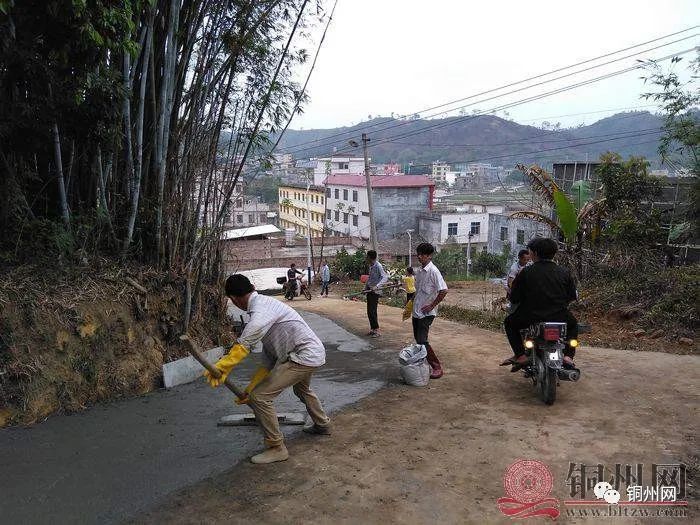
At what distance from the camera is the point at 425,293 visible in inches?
220

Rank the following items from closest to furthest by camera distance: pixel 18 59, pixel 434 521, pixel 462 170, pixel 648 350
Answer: pixel 434 521 → pixel 18 59 → pixel 648 350 → pixel 462 170

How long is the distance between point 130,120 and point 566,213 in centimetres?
790

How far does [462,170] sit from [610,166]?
80342 millimetres

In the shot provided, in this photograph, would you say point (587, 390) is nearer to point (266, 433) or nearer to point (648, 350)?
point (648, 350)

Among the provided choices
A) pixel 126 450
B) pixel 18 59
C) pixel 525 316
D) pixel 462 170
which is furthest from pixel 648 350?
pixel 462 170

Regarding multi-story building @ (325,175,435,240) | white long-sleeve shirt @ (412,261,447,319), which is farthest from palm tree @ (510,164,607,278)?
multi-story building @ (325,175,435,240)

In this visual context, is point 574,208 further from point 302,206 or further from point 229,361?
point 302,206

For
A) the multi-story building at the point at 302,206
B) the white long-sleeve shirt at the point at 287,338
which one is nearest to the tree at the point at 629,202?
the white long-sleeve shirt at the point at 287,338

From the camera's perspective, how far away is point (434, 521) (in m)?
2.96

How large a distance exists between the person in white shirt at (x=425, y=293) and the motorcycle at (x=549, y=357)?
979mm

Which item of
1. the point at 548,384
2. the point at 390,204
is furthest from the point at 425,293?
the point at 390,204

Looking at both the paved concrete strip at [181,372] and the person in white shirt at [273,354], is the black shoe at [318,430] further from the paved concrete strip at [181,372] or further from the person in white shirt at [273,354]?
the paved concrete strip at [181,372]

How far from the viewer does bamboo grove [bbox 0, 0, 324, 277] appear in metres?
4.11

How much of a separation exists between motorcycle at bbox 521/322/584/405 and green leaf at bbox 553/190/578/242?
5.63 m
